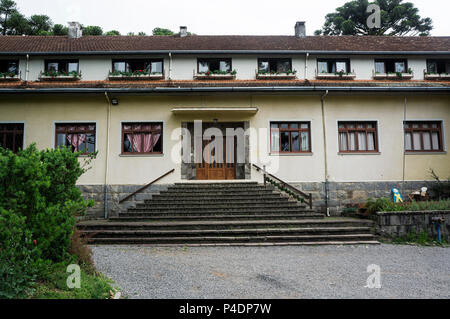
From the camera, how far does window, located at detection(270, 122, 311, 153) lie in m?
12.6

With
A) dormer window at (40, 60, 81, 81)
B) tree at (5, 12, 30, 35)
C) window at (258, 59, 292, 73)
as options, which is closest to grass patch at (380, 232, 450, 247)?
window at (258, 59, 292, 73)

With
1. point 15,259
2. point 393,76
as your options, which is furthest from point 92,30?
point 15,259

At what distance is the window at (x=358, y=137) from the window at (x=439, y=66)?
4402mm

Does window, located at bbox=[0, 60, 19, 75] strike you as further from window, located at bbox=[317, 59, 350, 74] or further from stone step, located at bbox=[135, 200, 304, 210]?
window, located at bbox=[317, 59, 350, 74]

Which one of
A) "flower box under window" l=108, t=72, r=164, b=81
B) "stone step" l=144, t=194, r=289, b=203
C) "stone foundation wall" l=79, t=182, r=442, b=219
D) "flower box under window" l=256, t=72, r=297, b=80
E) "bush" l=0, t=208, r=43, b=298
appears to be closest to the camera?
"bush" l=0, t=208, r=43, b=298

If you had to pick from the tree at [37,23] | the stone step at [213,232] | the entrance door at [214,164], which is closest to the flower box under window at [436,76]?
the entrance door at [214,164]

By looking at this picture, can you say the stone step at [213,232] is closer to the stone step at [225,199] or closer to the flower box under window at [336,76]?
the stone step at [225,199]

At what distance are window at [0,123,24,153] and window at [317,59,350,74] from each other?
1317cm

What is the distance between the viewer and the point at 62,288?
12.2 ft

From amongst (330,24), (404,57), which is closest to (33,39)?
(404,57)

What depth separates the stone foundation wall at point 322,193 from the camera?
1195 cm

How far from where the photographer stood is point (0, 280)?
3.21 metres

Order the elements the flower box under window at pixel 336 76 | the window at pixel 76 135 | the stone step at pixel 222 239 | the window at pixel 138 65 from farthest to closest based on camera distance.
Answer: the window at pixel 138 65 → the flower box under window at pixel 336 76 → the window at pixel 76 135 → the stone step at pixel 222 239
